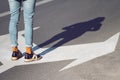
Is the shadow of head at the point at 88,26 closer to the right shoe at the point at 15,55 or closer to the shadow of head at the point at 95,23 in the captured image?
the shadow of head at the point at 95,23

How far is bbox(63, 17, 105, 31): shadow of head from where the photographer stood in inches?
305

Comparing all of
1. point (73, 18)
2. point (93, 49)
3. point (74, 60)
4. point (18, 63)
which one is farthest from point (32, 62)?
point (73, 18)

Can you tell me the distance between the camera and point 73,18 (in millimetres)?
8438

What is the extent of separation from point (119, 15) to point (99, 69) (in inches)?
125

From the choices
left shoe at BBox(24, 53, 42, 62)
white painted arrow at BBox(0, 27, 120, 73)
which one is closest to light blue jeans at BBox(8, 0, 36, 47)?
left shoe at BBox(24, 53, 42, 62)

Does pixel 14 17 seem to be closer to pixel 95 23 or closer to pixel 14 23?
pixel 14 23

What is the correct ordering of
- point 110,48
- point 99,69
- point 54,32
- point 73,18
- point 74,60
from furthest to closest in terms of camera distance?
point 73,18 < point 54,32 < point 110,48 < point 74,60 < point 99,69

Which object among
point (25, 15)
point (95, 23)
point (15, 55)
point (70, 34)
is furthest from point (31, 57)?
point (95, 23)

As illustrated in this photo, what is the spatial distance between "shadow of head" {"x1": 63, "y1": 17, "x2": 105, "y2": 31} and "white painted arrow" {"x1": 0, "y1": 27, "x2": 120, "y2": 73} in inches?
34.9

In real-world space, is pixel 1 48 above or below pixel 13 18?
below

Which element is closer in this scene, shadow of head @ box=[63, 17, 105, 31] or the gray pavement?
the gray pavement

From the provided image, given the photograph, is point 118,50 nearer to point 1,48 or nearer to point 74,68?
point 74,68

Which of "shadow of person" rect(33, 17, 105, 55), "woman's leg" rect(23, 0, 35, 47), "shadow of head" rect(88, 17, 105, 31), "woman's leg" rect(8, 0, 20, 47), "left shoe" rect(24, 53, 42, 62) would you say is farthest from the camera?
"shadow of head" rect(88, 17, 105, 31)

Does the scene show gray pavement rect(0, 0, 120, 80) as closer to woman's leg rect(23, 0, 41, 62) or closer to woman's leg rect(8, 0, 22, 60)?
woman's leg rect(23, 0, 41, 62)
